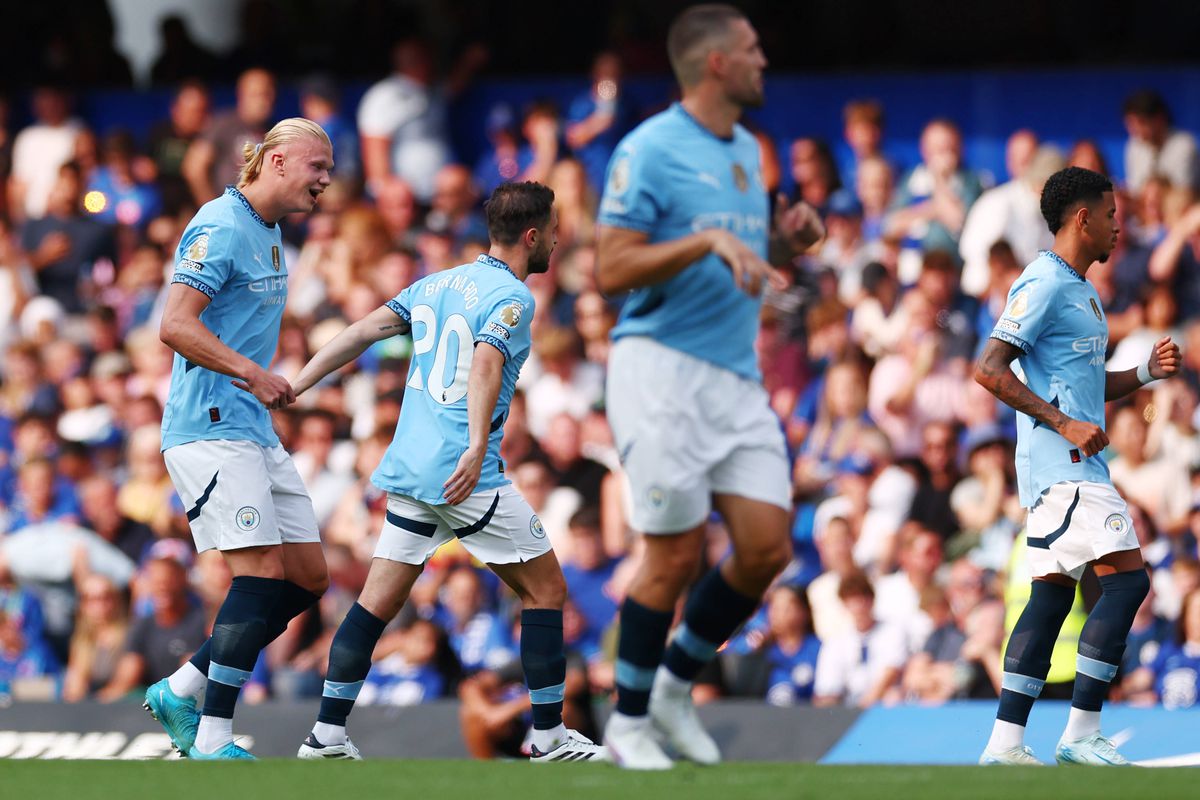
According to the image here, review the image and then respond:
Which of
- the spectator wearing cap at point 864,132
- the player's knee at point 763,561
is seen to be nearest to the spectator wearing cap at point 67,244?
the spectator wearing cap at point 864,132

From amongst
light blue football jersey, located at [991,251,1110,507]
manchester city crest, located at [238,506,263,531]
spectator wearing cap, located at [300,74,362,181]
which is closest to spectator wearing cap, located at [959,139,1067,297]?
spectator wearing cap, located at [300,74,362,181]

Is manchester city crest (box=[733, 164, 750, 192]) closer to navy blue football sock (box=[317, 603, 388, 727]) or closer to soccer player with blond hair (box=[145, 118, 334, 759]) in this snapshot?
soccer player with blond hair (box=[145, 118, 334, 759])

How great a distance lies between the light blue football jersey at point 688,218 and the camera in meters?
6.27

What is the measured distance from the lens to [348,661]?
7.65m

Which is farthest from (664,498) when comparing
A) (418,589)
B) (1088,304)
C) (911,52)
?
(911,52)

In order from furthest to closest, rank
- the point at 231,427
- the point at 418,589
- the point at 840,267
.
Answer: the point at 840,267
the point at 418,589
the point at 231,427

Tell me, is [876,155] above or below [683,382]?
above

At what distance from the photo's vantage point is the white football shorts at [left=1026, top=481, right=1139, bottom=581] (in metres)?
7.52

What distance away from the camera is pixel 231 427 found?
24.7 feet

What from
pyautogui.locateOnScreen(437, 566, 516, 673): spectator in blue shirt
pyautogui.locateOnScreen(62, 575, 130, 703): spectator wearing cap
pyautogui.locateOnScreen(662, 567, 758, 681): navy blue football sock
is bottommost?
pyautogui.locateOnScreen(62, 575, 130, 703): spectator wearing cap

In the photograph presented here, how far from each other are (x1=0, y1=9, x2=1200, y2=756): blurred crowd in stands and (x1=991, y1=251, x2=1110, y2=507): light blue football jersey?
9.52 ft

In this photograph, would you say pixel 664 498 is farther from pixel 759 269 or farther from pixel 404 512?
pixel 404 512

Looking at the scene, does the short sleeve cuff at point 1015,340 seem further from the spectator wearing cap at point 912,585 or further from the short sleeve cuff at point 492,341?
the spectator wearing cap at point 912,585

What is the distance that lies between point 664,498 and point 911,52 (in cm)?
1003
